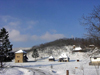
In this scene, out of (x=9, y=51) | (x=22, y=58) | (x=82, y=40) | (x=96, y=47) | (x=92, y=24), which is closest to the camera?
(x=96, y=47)

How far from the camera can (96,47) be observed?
669 centimetres

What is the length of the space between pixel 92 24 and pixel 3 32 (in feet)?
90.8

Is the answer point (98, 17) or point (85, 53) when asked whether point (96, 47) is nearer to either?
point (85, 53)

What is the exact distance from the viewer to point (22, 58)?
63.7 m

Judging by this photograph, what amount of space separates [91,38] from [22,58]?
199 ft

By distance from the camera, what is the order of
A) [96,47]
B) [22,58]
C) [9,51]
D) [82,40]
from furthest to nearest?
[22,58] → [9,51] → [82,40] → [96,47]

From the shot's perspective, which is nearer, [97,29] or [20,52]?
[97,29]

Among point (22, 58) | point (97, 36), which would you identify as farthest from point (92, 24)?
point (22, 58)

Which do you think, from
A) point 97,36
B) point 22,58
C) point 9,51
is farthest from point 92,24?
point 22,58

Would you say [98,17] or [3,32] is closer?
[98,17]

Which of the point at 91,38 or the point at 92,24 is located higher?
the point at 92,24

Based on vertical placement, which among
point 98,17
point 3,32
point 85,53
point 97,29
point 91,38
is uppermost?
point 3,32

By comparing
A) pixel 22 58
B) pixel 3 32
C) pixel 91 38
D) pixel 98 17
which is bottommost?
pixel 22 58

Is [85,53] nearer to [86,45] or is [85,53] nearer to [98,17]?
[86,45]
